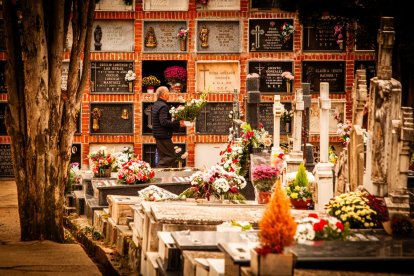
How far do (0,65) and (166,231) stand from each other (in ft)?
36.4

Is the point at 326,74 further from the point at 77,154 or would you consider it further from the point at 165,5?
the point at 77,154

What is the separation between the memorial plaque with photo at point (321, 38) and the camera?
17.7m

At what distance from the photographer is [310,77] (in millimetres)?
17594

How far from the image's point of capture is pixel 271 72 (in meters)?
17.7

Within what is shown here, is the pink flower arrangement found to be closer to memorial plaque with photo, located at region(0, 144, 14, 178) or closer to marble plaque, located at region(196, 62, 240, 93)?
marble plaque, located at region(196, 62, 240, 93)

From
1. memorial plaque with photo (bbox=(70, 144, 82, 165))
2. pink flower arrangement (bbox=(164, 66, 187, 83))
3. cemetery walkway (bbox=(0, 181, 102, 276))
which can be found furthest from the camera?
memorial plaque with photo (bbox=(70, 144, 82, 165))

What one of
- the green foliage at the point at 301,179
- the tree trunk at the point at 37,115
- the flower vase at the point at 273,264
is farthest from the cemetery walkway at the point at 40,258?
the flower vase at the point at 273,264

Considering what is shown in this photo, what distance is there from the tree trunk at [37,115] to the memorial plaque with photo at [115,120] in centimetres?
742

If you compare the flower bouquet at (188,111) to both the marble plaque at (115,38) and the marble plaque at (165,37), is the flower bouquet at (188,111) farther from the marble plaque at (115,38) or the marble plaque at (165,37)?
the marble plaque at (115,38)

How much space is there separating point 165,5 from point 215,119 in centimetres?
222

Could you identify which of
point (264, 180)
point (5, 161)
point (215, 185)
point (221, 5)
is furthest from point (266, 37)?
point (215, 185)

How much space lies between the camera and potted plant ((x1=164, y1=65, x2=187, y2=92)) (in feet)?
56.8

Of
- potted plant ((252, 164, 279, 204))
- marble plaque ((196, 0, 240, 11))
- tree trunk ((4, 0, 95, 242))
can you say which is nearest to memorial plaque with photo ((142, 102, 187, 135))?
marble plaque ((196, 0, 240, 11))

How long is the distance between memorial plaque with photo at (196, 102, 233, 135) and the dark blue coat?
92.0 inches
